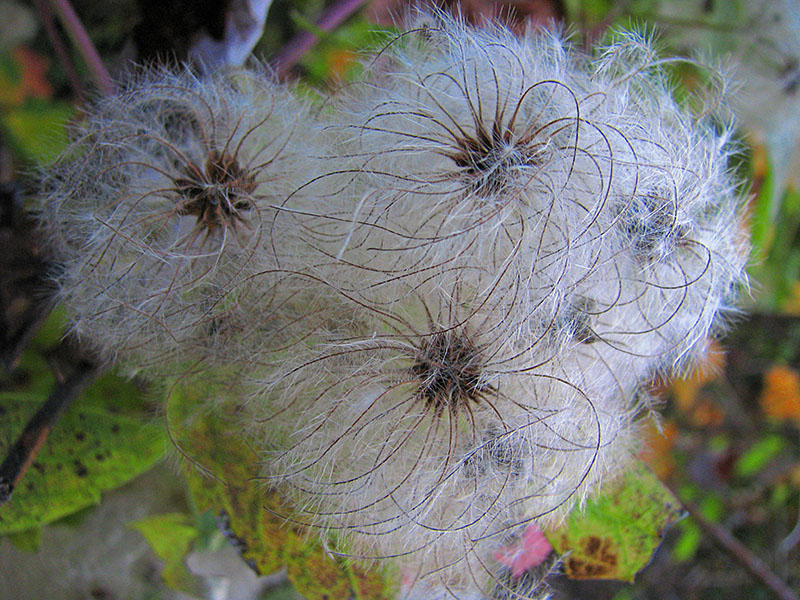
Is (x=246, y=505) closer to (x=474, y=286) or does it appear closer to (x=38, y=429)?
(x=38, y=429)

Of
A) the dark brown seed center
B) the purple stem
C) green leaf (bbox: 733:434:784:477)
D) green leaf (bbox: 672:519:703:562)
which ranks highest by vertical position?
the purple stem

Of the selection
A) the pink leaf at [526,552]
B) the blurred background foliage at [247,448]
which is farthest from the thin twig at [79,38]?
the pink leaf at [526,552]

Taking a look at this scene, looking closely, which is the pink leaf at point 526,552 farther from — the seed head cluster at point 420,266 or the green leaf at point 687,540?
the green leaf at point 687,540

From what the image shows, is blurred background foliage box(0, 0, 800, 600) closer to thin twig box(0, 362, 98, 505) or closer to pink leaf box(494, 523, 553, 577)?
thin twig box(0, 362, 98, 505)

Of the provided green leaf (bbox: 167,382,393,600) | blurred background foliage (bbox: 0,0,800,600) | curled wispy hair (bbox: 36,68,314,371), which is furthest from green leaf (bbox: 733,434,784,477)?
curled wispy hair (bbox: 36,68,314,371)

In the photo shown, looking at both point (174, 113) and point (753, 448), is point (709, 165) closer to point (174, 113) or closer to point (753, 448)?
point (174, 113)
